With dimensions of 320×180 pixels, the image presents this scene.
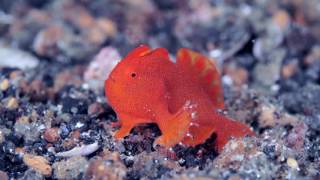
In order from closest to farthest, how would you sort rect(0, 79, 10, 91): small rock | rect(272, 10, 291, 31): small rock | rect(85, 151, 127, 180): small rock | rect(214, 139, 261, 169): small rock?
rect(85, 151, 127, 180): small rock < rect(214, 139, 261, 169): small rock < rect(0, 79, 10, 91): small rock < rect(272, 10, 291, 31): small rock

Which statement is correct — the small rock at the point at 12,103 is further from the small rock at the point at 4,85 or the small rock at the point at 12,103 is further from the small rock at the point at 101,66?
the small rock at the point at 101,66

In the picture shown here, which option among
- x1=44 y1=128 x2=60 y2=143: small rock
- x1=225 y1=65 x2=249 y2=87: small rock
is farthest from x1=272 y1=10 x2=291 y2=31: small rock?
x1=44 y1=128 x2=60 y2=143: small rock

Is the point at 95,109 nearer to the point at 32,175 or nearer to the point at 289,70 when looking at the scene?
the point at 32,175

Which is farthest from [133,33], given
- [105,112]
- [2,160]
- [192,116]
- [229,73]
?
[2,160]

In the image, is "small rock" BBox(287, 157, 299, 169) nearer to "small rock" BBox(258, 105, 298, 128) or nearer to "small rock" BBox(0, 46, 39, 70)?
"small rock" BBox(258, 105, 298, 128)

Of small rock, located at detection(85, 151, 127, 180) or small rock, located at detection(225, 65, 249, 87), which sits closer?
small rock, located at detection(85, 151, 127, 180)

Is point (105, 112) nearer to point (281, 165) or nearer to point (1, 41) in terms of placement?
point (281, 165)

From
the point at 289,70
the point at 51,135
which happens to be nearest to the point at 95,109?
the point at 51,135
